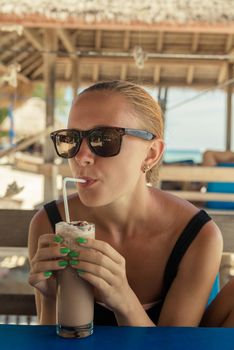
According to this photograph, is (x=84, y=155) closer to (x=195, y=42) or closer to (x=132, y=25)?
(x=132, y=25)

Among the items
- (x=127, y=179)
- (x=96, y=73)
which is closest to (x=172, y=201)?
(x=127, y=179)

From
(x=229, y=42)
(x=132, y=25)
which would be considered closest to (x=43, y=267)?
(x=132, y=25)

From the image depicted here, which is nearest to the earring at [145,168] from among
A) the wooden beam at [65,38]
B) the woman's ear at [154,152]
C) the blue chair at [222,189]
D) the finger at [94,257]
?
the woman's ear at [154,152]

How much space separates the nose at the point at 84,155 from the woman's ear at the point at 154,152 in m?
0.20

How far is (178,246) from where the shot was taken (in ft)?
4.15

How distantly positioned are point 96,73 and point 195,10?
18.0 feet

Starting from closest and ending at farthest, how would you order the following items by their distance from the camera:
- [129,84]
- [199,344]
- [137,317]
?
[199,344], [137,317], [129,84]

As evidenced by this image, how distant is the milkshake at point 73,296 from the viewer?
0.92m

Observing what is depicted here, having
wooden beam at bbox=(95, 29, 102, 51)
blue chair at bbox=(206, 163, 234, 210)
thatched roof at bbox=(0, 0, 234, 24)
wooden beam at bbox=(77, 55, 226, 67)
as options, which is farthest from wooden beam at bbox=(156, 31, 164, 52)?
blue chair at bbox=(206, 163, 234, 210)

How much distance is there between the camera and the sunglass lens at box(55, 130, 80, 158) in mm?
1118

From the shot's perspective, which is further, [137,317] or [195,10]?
[195,10]

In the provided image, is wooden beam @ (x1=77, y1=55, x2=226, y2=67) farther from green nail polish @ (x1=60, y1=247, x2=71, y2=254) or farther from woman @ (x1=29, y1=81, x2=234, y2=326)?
green nail polish @ (x1=60, y1=247, x2=71, y2=254)

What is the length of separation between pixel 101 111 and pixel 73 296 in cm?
42

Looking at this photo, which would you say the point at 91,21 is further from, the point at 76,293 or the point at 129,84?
the point at 76,293
